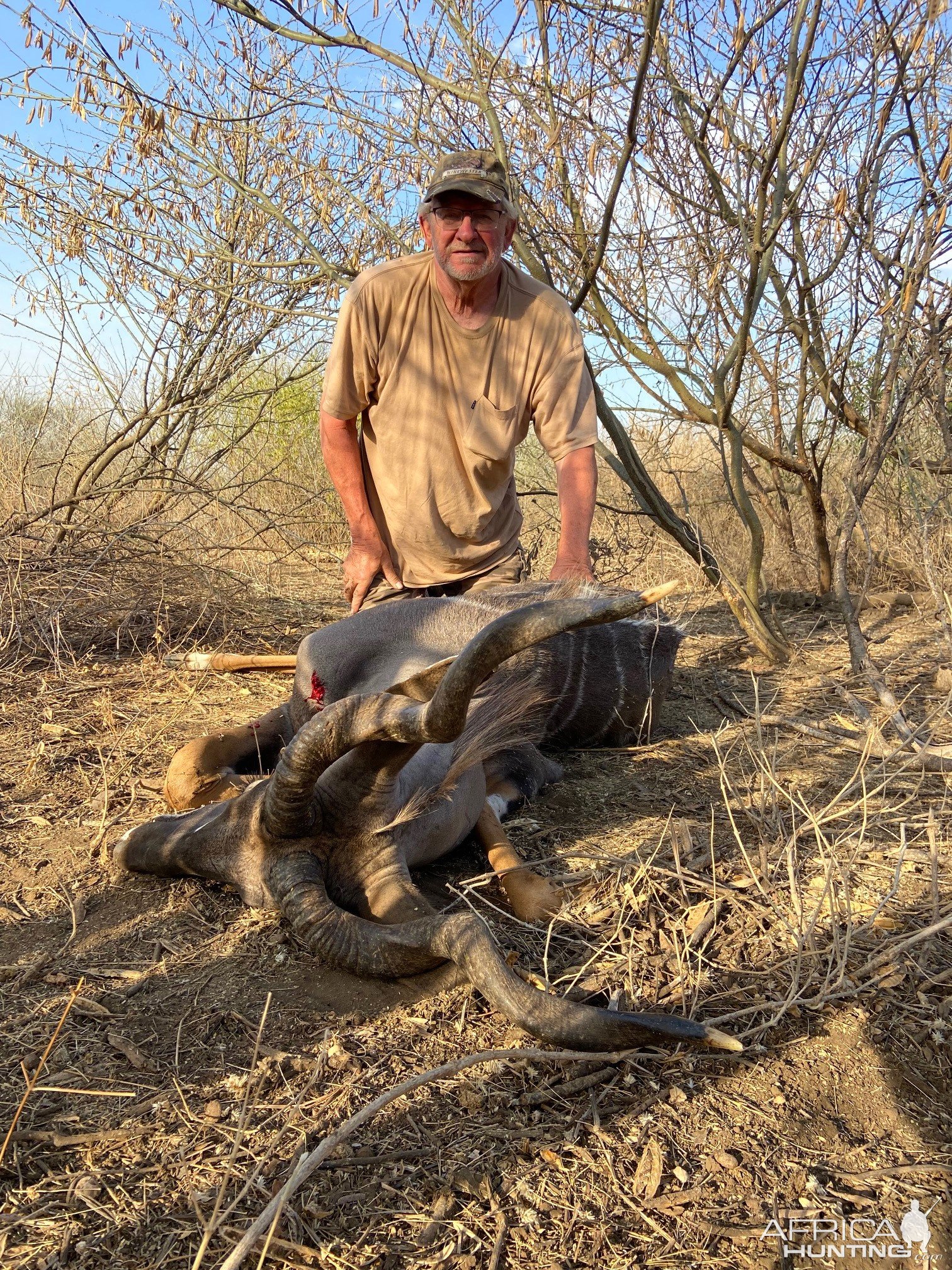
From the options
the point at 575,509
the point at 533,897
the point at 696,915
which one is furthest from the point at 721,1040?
the point at 575,509

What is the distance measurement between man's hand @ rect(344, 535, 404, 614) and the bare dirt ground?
1440mm

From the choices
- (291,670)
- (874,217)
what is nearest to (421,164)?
(874,217)

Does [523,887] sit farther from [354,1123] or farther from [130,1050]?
[354,1123]

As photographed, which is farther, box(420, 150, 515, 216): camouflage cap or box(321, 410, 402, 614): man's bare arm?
box(321, 410, 402, 614): man's bare arm

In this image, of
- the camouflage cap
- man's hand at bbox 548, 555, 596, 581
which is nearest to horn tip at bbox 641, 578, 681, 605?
man's hand at bbox 548, 555, 596, 581

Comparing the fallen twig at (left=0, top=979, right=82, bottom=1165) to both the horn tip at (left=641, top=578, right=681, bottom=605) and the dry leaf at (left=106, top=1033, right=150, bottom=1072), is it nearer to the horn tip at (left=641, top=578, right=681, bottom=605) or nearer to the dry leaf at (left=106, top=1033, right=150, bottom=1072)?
the dry leaf at (left=106, top=1033, right=150, bottom=1072)

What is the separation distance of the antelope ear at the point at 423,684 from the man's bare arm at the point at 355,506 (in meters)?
2.26

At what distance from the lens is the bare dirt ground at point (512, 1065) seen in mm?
1920

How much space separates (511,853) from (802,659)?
3282mm

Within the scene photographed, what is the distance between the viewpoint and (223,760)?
387 centimetres

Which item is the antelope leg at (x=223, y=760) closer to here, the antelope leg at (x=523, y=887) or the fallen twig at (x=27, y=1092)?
the antelope leg at (x=523, y=887)

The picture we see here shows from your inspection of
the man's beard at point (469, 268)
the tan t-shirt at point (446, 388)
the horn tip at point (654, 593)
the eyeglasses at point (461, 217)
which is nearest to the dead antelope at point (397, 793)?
the horn tip at point (654, 593)

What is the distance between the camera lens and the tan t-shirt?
433cm

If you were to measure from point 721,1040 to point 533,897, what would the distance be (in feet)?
2.94
